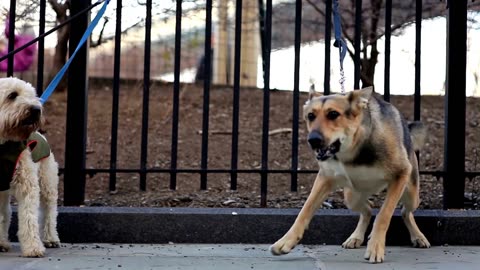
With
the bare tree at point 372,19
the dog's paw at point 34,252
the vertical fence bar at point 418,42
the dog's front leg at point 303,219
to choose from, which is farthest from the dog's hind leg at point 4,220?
the bare tree at point 372,19

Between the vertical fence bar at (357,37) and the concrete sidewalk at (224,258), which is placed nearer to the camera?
the concrete sidewalk at (224,258)

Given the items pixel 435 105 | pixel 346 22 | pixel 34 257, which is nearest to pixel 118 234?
pixel 34 257

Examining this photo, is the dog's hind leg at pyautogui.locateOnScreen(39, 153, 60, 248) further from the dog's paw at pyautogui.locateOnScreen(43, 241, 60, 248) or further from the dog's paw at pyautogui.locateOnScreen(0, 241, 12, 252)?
the dog's paw at pyautogui.locateOnScreen(0, 241, 12, 252)

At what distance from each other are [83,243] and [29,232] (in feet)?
2.49

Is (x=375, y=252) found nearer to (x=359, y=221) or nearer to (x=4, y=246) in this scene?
(x=359, y=221)

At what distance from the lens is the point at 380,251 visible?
16.6 ft

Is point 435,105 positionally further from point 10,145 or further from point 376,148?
point 10,145

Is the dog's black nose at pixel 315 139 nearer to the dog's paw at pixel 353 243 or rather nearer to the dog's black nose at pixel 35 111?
the dog's paw at pixel 353 243

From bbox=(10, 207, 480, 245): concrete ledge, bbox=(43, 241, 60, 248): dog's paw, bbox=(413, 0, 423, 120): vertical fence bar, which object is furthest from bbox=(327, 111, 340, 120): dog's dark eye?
bbox=(43, 241, 60, 248): dog's paw

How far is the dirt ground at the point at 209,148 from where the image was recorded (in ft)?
22.6

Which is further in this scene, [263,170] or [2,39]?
[2,39]

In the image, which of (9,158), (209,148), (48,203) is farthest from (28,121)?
(209,148)

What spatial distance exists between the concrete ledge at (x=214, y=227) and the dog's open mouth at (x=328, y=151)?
1.12 metres

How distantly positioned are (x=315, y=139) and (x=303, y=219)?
74 cm
